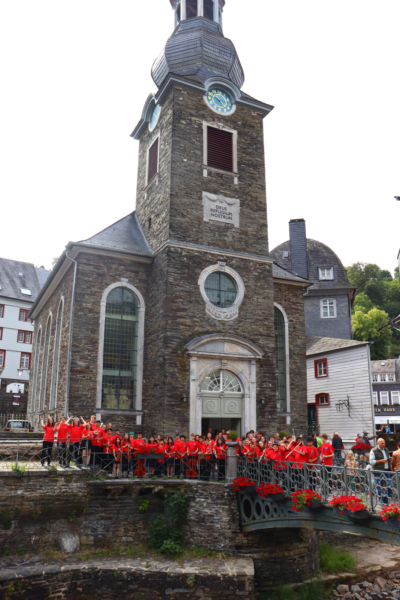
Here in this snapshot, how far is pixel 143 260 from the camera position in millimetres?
19562

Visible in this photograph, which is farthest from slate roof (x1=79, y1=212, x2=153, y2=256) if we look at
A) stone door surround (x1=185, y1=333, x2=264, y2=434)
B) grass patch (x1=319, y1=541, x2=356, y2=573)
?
grass patch (x1=319, y1=541, x2=356, y2=573)

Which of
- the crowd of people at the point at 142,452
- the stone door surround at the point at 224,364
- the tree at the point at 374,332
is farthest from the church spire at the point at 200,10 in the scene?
the tree at the point at 374,332

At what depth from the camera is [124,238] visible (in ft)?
67.7

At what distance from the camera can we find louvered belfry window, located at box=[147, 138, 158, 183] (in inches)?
851

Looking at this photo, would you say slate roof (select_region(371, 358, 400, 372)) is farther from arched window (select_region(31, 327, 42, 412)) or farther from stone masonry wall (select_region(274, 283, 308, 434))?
arched window (select_region(31, 327, 42, 412))

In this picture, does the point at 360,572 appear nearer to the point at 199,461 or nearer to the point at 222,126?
the point at 199,461

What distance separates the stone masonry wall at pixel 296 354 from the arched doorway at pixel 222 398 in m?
3.23

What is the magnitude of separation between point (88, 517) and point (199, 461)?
10.7 ft

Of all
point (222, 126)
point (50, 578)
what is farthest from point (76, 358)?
point (222, 126)

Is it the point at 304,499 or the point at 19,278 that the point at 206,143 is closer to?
the point at 304,499

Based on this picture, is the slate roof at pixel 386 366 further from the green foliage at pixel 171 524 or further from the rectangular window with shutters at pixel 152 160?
the green foliage at pixel 171 524

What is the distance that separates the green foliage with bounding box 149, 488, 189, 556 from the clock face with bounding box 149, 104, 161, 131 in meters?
14.8

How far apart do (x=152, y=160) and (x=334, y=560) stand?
16.4 metres

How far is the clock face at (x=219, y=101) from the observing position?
2083cm
